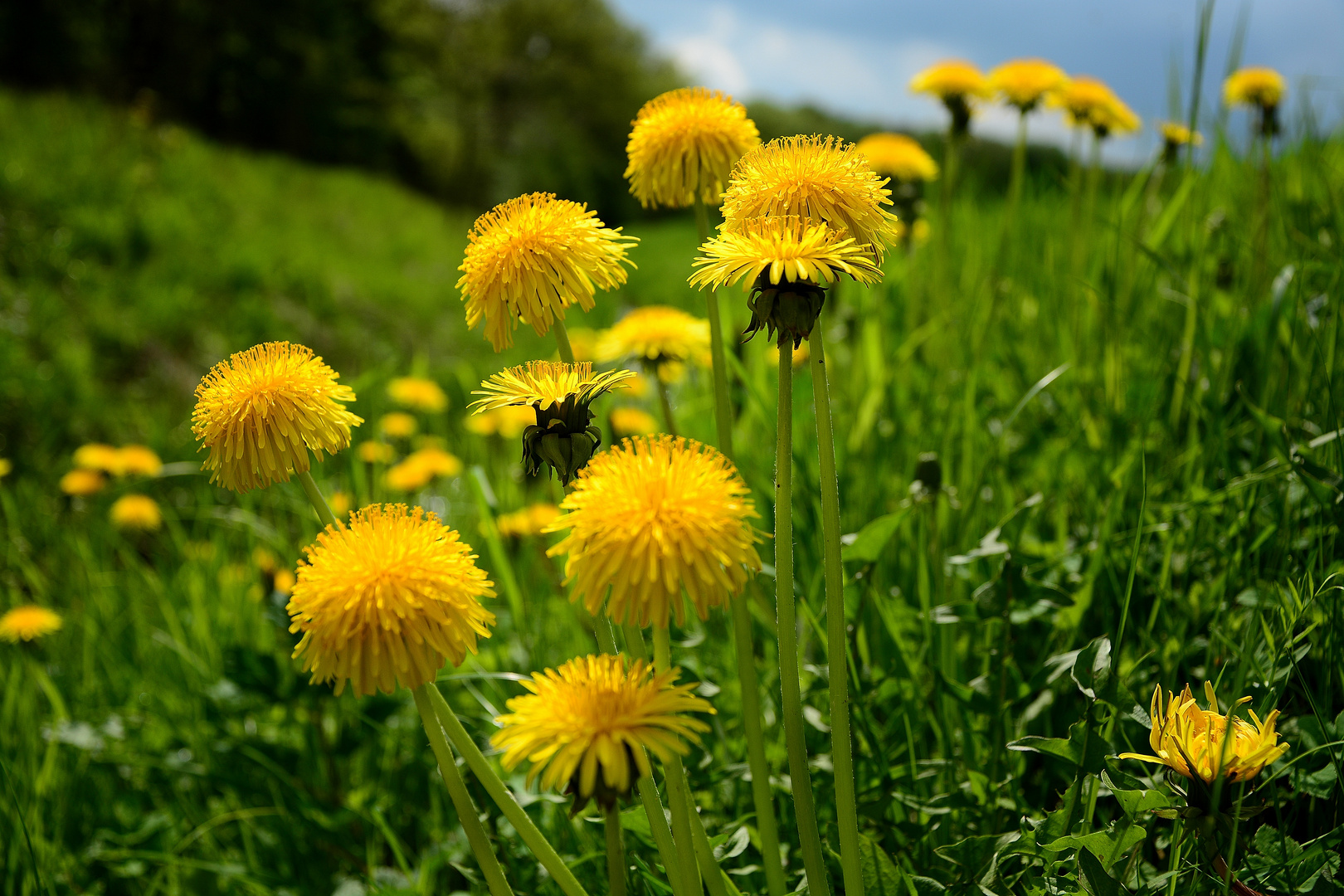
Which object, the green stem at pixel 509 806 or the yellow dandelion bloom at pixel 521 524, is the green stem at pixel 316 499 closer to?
the green stem at pixel 509 806

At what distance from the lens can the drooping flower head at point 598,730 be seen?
626 millimetres

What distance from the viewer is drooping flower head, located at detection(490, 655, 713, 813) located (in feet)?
2.05

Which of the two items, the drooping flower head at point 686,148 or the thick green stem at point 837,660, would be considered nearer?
the thick green stem at point 837,660

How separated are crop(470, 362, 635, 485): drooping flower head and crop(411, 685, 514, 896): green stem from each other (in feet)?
0.71

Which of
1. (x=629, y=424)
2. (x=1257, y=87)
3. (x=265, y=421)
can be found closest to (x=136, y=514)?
(x=629, y=424)

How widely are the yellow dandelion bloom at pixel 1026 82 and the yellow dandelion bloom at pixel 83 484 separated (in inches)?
105

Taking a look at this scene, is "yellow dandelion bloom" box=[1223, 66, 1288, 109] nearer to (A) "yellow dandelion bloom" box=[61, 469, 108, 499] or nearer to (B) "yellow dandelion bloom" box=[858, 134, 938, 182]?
(B) "yellow dandelion bloom" box=[858, 134, 938, 182]

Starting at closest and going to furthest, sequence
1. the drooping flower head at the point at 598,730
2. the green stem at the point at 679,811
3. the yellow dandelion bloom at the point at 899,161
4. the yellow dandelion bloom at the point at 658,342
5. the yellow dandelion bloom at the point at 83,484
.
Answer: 1. the drooping flower head at the point at 598,730
2. the green stem at the point at 679,811
3. the yellow dandelion bloom at the point at 658,342
4. the yellow dandelion bloom at the point at 899,161
5. the yellow dandelion bloom at the point at 83,484

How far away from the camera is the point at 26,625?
1.99m

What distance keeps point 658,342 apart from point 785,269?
96 centimetres

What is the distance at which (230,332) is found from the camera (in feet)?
14.6

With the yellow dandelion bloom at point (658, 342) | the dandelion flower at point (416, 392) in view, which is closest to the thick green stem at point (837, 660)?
the yellow dandelion bloom at point (658, 342)

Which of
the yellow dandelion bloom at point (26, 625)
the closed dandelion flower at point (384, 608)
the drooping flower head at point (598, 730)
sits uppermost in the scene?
the closed dandelion flower at point (384, 608)

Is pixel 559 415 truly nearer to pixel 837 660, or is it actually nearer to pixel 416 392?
pixel 837 660
